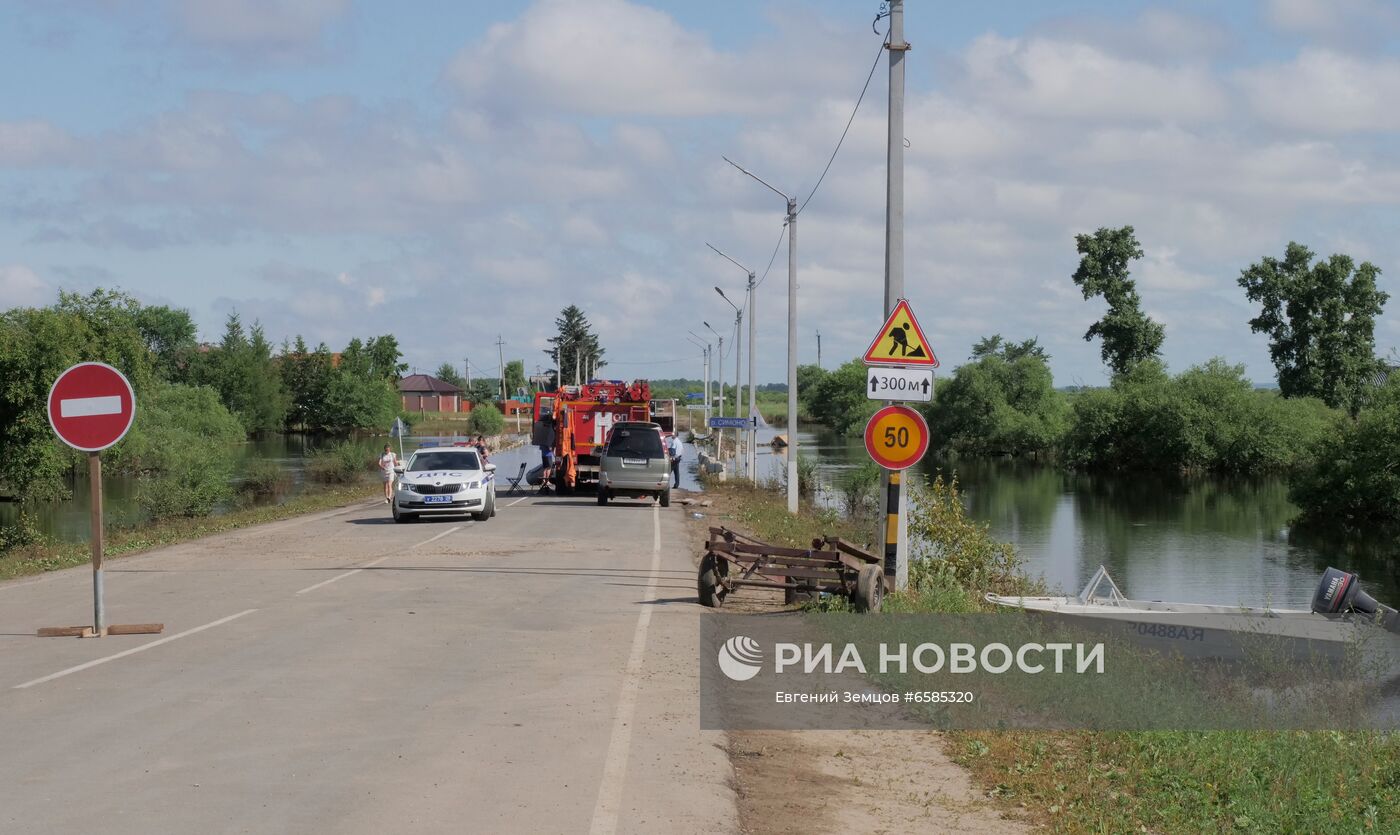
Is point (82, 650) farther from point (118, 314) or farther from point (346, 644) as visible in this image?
point (118, 314)

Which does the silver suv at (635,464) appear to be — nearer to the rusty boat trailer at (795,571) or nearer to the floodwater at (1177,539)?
the floodwater at (1177,539)

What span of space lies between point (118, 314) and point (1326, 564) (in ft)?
168

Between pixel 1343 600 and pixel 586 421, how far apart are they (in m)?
26.4

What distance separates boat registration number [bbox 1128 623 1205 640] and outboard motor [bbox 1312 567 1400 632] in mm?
1562

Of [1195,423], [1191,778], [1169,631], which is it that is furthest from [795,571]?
[1195,423]

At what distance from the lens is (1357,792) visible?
8094mm

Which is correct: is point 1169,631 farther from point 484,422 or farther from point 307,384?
point 307,384

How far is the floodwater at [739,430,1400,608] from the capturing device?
31828 mm

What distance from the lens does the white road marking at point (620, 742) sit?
6.46m

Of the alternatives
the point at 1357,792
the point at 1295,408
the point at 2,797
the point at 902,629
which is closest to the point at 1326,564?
the point at 902,629

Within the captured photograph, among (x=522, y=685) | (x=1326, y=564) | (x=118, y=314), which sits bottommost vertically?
(x=1326, y=564)

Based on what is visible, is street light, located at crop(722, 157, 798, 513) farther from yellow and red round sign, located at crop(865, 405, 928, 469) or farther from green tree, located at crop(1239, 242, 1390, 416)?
green tree, located at crop(1239, 242, 1390, 416)

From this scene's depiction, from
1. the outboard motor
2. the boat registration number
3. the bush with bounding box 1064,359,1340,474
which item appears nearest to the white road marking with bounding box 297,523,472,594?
the boat registration number

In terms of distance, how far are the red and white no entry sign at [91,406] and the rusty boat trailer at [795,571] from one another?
612 centimetres
